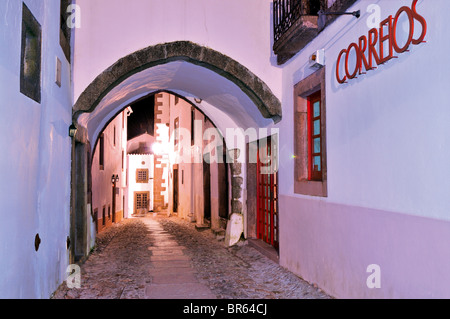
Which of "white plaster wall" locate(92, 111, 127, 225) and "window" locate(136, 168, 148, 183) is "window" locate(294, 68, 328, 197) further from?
"window" locate(136, 168, 148, 183)

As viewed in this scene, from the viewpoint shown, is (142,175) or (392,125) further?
(142,175)

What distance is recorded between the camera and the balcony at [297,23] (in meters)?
5.64

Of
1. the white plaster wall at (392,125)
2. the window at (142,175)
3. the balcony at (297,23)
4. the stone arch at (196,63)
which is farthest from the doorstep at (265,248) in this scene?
the window at (142,175)

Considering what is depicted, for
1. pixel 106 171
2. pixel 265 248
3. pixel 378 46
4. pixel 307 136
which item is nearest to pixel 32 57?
pixel 378 46

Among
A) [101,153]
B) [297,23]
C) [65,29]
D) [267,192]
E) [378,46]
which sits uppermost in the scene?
[65,29]

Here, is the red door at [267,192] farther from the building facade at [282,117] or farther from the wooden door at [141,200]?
the wooden door at [141,200]

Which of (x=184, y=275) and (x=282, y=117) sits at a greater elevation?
(x=282, y=117)

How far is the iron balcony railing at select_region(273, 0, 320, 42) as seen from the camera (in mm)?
6000

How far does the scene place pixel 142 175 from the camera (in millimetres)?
30188

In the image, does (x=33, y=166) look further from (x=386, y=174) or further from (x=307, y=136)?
(x=307, y=136)

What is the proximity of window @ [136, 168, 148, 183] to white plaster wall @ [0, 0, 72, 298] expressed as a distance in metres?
23.6

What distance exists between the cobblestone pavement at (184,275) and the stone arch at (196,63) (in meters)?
2.61

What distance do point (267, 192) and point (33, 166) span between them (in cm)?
511

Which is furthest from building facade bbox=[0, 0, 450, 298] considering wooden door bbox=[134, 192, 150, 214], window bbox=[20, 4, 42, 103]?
wooden door bbox=[134, 192, 150, 214]
